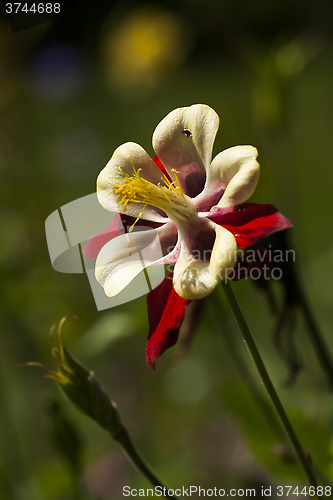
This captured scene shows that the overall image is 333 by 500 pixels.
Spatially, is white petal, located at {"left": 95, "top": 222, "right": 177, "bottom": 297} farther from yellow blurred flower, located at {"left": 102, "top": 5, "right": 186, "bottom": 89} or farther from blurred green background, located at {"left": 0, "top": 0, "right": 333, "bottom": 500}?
yellow blurred flower, located at {"left": 102, "top": 5, "right": 186, "bottom": 89}

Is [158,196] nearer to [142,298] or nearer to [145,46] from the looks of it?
[142,298]

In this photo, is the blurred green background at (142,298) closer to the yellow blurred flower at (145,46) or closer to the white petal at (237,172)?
the yellow blurred flower at (145,46)

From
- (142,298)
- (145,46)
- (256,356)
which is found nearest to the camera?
(256,356)

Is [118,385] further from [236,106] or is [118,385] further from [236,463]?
[236,106]

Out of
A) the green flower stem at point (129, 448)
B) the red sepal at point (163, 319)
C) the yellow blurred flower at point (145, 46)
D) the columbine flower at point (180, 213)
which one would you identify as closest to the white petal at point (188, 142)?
the columbine flower at point (180, 213)

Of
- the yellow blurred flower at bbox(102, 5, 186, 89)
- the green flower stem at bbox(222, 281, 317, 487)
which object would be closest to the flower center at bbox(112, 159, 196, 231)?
the green flower stem at bbox(222, 281, 317, 487)

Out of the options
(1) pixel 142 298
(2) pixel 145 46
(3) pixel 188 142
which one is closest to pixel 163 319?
(3) pixel 188 142

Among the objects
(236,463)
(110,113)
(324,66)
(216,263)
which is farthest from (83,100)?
(216,263)
